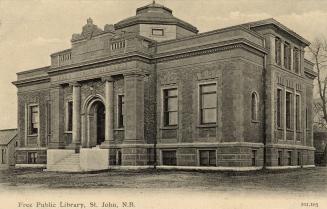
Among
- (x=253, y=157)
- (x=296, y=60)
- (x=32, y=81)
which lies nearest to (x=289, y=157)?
(x=253, y=157)

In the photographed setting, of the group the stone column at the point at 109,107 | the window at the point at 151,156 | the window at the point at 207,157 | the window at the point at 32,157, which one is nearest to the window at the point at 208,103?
the window at the point at 207,157

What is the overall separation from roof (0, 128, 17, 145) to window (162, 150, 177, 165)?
1983cm

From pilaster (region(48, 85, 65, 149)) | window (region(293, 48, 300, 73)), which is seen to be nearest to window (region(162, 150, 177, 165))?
pilaster (region(48, 85, 65, 149))

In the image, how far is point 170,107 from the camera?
24312mm

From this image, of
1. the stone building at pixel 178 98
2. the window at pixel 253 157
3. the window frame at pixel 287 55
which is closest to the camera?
the stone building at pixel 178 98

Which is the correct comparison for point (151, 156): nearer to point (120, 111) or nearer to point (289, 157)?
point (120, 111)

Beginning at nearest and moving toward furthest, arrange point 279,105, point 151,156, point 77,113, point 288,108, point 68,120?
point 151,156 → point 279,105 → point 288,108 → point 77,113 → point 68,120

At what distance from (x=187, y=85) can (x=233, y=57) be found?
3.08 m

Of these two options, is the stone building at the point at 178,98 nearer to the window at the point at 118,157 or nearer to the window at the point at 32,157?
the window at the point at 118,157

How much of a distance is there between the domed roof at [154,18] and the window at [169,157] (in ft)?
28.8

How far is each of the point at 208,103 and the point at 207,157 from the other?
276cm

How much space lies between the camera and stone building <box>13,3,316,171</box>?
21828 millimetres

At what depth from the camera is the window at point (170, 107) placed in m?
24.1

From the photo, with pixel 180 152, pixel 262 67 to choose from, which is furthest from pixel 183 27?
pixel 180 152
